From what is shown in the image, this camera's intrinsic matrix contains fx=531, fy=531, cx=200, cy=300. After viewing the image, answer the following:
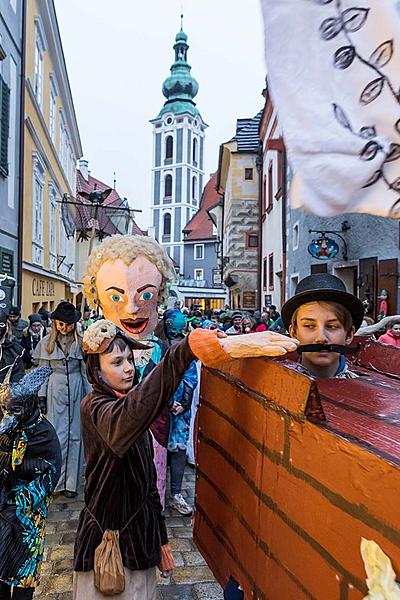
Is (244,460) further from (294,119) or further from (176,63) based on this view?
(176,63)

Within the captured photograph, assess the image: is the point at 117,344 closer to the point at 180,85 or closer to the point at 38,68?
the point at 38,68

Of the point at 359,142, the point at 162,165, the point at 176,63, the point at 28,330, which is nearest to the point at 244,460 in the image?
the point at 359,142

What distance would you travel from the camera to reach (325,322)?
218 cm

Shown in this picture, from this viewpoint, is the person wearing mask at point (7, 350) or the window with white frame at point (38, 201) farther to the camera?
the window with white frame at point (38, 201)

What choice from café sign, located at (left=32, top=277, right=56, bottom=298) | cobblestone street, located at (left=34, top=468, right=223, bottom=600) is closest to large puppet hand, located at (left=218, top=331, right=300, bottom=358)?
cobblestone street, located at (left=34, top=468, right=223, bottom=600)

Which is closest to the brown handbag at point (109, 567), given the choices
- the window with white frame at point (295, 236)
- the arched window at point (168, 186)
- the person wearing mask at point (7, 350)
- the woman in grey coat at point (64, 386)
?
the person wearing mask at point (7, 350)

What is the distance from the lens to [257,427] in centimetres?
145

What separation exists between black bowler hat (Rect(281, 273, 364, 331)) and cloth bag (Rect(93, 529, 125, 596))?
116 centimetres

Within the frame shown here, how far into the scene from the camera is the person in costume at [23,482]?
2486 mm

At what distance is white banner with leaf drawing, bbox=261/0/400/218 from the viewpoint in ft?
5.01

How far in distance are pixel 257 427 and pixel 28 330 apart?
796 cm

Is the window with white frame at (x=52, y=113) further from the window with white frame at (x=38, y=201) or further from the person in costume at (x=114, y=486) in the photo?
the person in costume at (x=114, y=486)

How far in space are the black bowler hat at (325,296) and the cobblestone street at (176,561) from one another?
6.45ft

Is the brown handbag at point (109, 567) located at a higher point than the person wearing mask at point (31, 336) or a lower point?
lower
